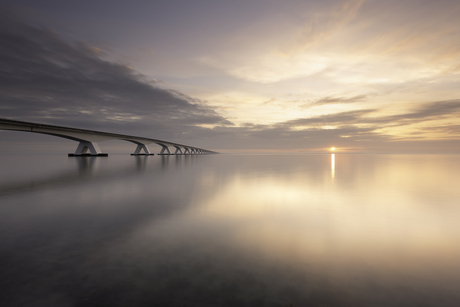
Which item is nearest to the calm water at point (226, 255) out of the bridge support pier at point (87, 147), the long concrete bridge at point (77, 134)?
the long concrete bridge at point (77, 134)

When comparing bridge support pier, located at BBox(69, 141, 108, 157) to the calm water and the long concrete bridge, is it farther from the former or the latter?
the calm water

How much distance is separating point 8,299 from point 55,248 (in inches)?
70.3

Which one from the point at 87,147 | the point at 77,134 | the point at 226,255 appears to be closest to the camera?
the point at 226,255

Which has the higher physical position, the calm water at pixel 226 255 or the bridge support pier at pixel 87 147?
the bridge support pier at pixel 87 147

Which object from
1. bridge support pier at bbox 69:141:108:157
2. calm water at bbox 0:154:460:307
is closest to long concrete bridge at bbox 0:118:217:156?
A: bridge support pier at bbox 69:141:108:157

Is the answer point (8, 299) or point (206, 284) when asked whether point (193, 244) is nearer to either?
point (206, 284)

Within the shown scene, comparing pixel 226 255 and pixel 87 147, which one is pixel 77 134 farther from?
pixel 226 255

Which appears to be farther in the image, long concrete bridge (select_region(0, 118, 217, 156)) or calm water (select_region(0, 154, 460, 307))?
long concrete bridge (select_region(0, 118, 217, 156))

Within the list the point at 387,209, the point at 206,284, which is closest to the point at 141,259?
the point at 206,284

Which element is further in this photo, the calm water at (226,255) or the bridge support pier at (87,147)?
the bridge support pier at (87,147)

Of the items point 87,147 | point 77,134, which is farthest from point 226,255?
point 87,147

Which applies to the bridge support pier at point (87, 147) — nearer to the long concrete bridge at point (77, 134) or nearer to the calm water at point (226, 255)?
the long concrete bridge at point (77, 134)

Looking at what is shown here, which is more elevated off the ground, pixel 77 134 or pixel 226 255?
pixel 77 134

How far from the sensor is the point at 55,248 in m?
4.38
